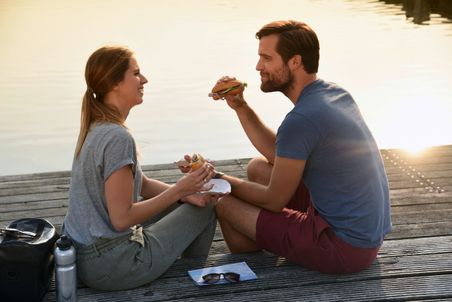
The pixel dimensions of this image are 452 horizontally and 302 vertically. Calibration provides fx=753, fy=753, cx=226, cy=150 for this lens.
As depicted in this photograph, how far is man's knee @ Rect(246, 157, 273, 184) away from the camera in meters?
4.61

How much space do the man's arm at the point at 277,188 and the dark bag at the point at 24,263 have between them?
42.3 inches

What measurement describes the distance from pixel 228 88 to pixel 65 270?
1.61 metres

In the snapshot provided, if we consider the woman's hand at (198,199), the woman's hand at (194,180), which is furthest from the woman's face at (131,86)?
the woman's hand at (198,199)

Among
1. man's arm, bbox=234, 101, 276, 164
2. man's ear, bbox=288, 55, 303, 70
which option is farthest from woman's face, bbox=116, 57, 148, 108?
man's arm, bbox=234, 101, 276, 164

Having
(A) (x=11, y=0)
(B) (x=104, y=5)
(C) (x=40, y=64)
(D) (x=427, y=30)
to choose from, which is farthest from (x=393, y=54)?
(A) (x=11, y=0)

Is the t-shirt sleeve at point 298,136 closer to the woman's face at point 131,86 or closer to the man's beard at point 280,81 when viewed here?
the man's beard at point 280,81

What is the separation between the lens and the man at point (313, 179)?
12.5 ft

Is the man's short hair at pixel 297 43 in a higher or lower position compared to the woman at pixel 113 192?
higher

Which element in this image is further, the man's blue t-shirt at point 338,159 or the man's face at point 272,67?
the man's face at point 272,67

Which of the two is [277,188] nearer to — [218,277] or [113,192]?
[218,277]

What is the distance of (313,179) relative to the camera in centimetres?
392

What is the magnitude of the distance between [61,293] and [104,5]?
21.1m

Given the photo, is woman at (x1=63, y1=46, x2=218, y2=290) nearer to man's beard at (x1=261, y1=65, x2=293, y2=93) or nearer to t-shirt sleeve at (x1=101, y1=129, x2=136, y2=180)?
→ t-shirt sleeve at (x1=101, y1=129, x2=136, y2=180)

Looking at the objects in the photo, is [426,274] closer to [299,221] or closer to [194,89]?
[299,221]
